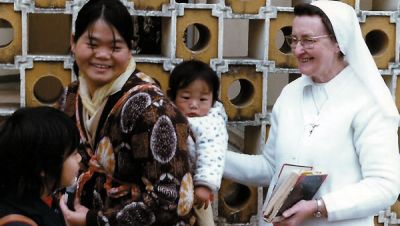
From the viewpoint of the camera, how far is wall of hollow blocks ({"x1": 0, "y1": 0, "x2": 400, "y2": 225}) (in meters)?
2.49

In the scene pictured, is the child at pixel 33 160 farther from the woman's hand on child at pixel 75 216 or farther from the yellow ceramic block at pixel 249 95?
the yellow ceramic block at pixel 249 95

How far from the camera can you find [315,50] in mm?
2150

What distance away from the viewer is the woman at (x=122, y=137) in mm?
1813

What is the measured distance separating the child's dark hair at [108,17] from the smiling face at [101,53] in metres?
0.01

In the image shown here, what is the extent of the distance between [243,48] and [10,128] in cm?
305

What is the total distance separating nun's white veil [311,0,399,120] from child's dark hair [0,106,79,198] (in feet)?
2.93

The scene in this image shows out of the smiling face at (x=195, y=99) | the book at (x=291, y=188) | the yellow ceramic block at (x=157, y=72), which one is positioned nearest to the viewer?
the book at (x=291, y=188)

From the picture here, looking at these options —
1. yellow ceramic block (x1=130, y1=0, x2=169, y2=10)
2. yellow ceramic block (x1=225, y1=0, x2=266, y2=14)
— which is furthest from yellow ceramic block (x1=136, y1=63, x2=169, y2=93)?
yellow ceramic block (x1=225, y1=0, x2=266, y2=14)

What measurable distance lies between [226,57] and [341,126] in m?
0.70

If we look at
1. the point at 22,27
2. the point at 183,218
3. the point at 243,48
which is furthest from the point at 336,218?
the point at 243,48

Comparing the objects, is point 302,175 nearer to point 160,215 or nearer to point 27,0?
point 160,215

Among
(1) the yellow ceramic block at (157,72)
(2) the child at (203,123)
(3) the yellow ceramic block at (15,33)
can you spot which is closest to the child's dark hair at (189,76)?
(2) the child at (203,123)

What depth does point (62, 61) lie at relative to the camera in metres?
2.54

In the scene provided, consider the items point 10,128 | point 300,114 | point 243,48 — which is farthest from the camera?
point 243,48
